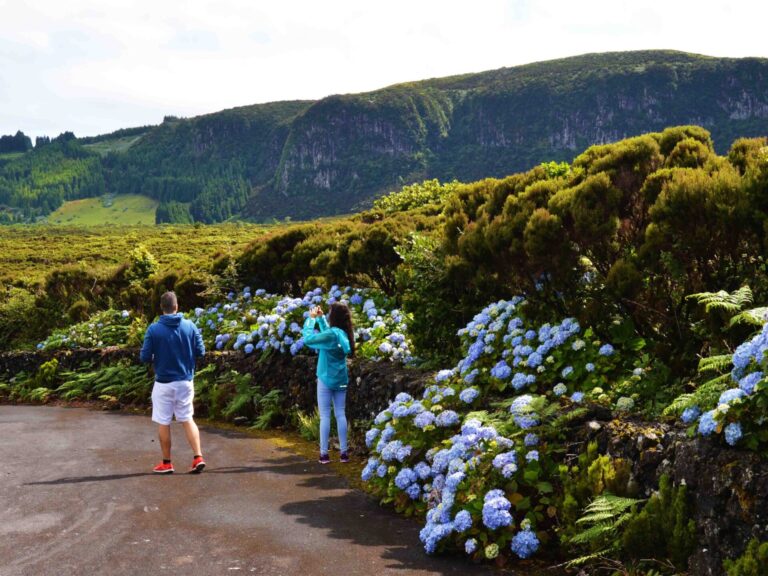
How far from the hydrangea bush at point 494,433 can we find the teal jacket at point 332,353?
3.44 ft

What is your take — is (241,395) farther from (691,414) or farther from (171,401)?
(691,414)

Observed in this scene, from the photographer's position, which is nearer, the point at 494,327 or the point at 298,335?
the point at 494,327

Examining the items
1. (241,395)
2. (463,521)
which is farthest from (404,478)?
(241,395)

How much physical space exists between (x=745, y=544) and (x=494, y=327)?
12.7ft

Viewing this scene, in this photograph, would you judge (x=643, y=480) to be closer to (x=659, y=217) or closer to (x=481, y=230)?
(x=659, y=217)

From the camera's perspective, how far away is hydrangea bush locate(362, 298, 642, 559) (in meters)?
5.55

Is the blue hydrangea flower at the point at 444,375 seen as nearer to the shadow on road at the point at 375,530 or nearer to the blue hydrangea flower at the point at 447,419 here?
the blue hydrangea flower at the point at 447,419

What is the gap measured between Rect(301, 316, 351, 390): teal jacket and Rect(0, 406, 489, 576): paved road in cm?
105

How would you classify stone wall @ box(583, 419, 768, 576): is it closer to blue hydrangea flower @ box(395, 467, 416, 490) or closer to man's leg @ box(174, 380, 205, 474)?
blue hydrangea flower @ box(395, 467, 416, 490)

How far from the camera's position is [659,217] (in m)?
6.34

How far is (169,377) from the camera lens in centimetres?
853

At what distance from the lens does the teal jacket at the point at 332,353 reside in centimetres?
859

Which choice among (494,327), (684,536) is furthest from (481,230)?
(684,536)

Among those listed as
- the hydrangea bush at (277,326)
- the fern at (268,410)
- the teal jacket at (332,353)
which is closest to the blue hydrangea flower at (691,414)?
the teal jacket at (332,353)
